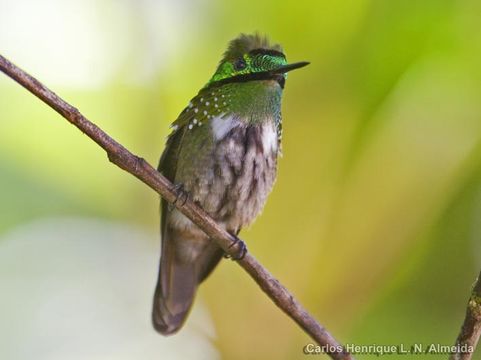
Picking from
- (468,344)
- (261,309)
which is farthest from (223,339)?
(468,344)

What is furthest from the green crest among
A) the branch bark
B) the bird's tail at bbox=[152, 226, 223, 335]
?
the bird's tail at bbox=[152, 226, 223, 335]

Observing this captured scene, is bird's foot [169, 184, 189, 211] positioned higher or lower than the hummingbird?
lower

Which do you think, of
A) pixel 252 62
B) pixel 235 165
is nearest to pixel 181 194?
pixel 235 165

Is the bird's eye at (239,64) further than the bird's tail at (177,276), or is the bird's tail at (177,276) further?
the bird's tail at (177,276)

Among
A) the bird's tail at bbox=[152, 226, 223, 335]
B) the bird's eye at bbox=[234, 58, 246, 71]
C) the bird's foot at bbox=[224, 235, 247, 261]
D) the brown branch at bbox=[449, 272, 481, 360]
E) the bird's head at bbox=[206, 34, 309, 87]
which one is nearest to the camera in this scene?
the brown branch at bbox=[449, 272, 481, 360]

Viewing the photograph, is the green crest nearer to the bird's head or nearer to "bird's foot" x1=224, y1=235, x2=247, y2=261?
the bird's head

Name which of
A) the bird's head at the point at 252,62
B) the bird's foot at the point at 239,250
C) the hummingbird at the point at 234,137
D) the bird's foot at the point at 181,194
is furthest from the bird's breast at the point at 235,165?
the bird's foot at the point at 239,250

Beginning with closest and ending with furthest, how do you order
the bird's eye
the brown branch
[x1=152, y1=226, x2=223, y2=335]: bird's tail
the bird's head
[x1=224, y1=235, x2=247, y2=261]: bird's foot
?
the brown branch, [x1=224, y1=235, x2=247, y2=261]: bird's foot, the bird's head, the bird's eye, [x1=152, y1=226, x2=223, y2=335]: bird's tail

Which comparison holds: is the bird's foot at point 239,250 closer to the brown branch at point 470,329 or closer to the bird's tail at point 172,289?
the bird's tail at point 172,289
